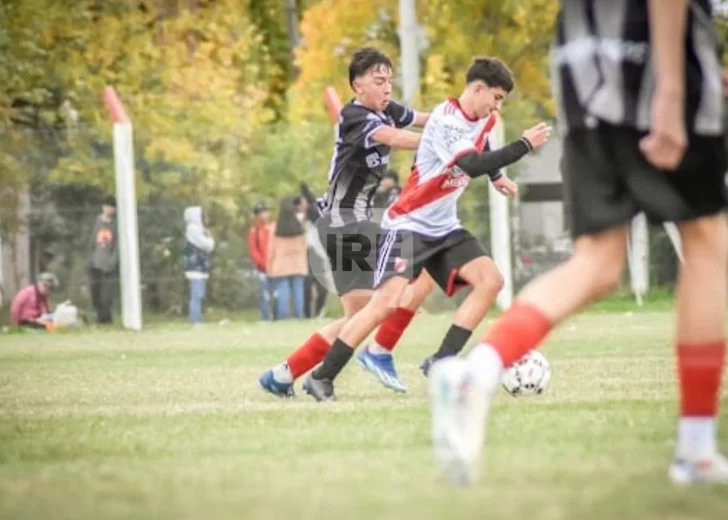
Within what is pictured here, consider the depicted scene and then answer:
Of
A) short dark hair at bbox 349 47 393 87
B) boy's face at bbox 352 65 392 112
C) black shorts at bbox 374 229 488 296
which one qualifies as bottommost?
black shorts at bbox 374 229 488 296

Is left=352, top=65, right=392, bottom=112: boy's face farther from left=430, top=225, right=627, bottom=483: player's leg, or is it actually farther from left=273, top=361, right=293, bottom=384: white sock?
left=430, top=225, right=627, bottom=483: player's leg

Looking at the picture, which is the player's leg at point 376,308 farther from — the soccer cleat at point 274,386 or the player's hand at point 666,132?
the player's hand at point 666,132

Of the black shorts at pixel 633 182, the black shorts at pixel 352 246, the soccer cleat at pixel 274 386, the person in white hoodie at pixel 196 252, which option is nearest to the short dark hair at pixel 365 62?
the black shorts at pixel 352 246

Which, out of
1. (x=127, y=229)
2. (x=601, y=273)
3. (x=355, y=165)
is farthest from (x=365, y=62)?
(x=127, y=229)

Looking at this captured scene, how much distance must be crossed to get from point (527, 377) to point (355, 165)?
5.41 ft

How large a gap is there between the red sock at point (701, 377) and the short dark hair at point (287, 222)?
69.9ft

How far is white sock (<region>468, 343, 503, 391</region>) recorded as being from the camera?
6.11 m

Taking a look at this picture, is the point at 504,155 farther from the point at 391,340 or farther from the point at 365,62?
the point at 391,340

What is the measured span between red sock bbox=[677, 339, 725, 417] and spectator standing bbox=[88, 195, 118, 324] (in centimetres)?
2038

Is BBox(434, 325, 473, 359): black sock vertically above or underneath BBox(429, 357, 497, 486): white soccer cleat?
underneath

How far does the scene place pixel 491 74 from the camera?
1116cm

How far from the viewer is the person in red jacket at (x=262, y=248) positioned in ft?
92.4

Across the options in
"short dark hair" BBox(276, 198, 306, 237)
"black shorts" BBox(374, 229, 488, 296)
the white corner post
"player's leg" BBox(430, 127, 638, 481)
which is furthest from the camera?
"short dark hair" BBox(276, 198, 306, 237)

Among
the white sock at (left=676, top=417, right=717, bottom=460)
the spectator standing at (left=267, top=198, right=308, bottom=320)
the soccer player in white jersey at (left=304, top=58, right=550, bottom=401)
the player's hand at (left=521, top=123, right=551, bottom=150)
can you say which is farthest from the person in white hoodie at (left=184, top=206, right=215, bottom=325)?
the white sock at (left=676, top=417, right=717, bottom=460)
